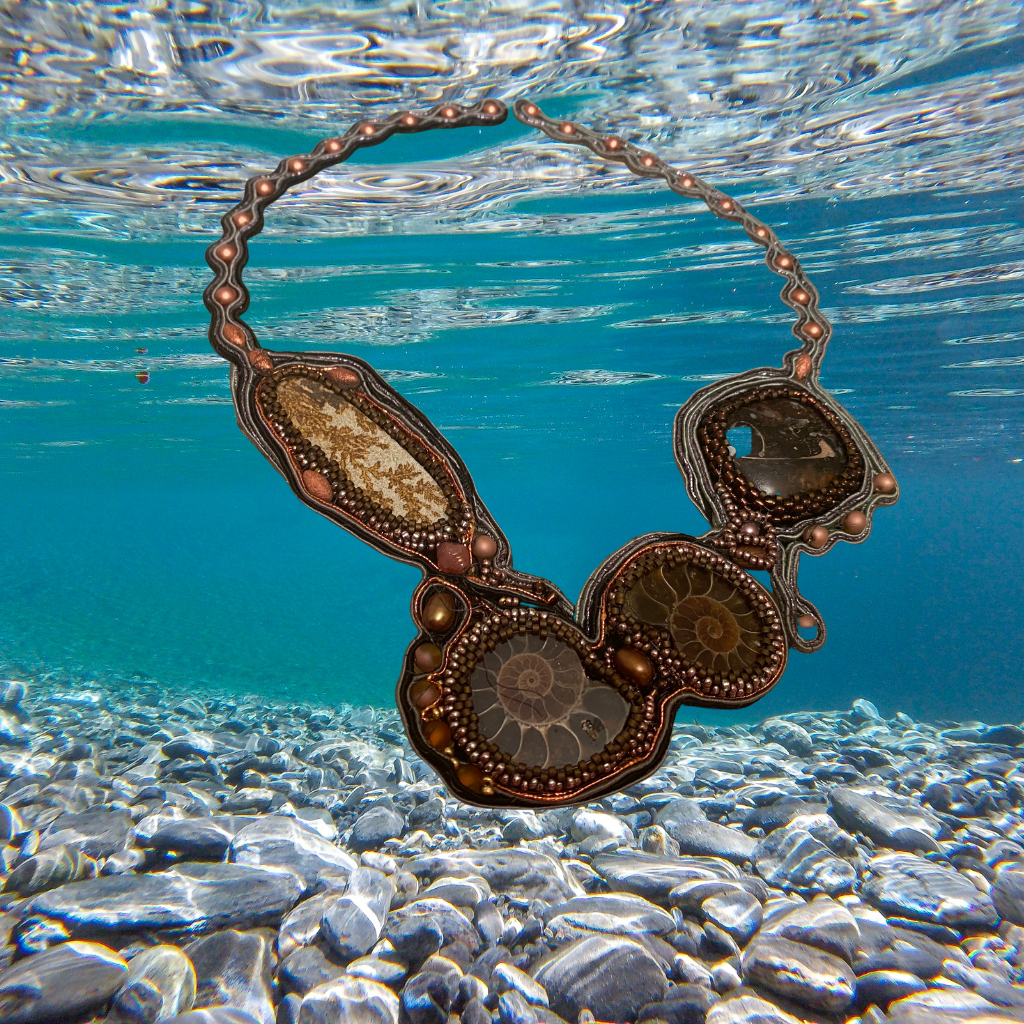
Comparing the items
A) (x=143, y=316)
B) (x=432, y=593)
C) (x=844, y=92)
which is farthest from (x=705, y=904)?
(x=143, y=316)

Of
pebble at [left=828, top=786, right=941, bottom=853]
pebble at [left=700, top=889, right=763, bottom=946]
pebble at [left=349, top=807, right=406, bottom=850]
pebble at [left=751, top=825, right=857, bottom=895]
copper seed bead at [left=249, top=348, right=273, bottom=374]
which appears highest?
copper seed bead at [left=249, top=348, right=273, bottom=374]

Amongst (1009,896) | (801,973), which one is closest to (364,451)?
(801,973)

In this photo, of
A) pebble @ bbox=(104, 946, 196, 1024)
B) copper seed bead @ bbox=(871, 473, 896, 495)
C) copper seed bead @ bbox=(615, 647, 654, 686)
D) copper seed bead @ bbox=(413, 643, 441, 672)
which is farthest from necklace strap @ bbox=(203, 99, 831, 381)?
pebble @ bbox=(104, 946, 196, 1024)

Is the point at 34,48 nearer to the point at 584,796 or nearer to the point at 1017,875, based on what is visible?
the point at 584,796

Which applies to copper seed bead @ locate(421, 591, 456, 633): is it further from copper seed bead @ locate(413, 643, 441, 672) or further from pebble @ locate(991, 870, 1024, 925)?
pebble @ locate(991, 870, 1024, 925)

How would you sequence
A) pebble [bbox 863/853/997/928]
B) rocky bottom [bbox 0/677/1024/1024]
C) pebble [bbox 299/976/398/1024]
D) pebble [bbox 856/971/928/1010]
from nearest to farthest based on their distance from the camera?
pebble [bbox 299/976/398/1024] → rocky bottom [bbox 0/677/1024/1024] → pebble [bbox 856/971/928/1010] → pebble [bbox 863/853/997/928]

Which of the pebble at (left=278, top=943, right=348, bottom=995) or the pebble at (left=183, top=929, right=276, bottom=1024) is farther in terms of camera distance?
the pebble at (left=278, top=943, right=348, bottom=995)

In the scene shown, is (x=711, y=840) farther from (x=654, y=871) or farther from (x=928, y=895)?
(x=928, y=895)
